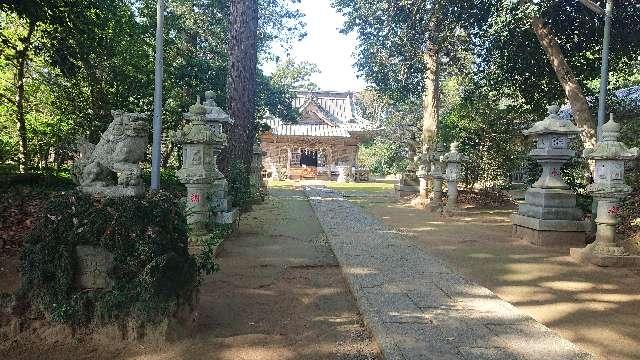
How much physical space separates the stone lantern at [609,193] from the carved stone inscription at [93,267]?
6088 millimetres

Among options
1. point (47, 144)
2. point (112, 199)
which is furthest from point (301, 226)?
point (47, 144)

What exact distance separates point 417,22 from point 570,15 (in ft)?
13.7

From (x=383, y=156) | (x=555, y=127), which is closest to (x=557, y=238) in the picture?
(x=555, y=127)

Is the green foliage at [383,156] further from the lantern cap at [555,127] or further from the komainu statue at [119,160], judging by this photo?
the komainu statue at [119,160]

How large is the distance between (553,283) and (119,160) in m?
5.07

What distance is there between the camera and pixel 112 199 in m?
3.27

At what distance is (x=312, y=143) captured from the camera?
31922 mm

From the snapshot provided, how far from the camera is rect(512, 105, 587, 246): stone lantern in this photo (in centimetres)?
738

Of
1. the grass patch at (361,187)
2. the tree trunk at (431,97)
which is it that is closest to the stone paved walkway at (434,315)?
the tree trunk at (431,97)

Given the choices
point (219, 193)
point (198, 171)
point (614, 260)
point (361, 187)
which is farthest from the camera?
point (361, 187)

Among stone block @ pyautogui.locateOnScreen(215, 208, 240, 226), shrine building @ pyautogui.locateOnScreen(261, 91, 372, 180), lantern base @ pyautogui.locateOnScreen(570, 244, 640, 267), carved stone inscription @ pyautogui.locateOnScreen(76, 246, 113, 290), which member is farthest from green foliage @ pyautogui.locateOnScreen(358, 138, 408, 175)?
carved stone inscription @ pyautogui.locateOnScreen(76, 246, 113, 290)

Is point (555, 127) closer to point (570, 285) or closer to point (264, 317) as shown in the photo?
point (570, 285)

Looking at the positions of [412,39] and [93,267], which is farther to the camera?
[412,39]

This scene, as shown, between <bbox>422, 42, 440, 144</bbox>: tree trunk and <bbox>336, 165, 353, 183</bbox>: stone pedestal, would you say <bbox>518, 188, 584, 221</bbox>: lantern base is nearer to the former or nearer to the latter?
<bbox>422, 42, 440, 144</bbox>: tree trunk
